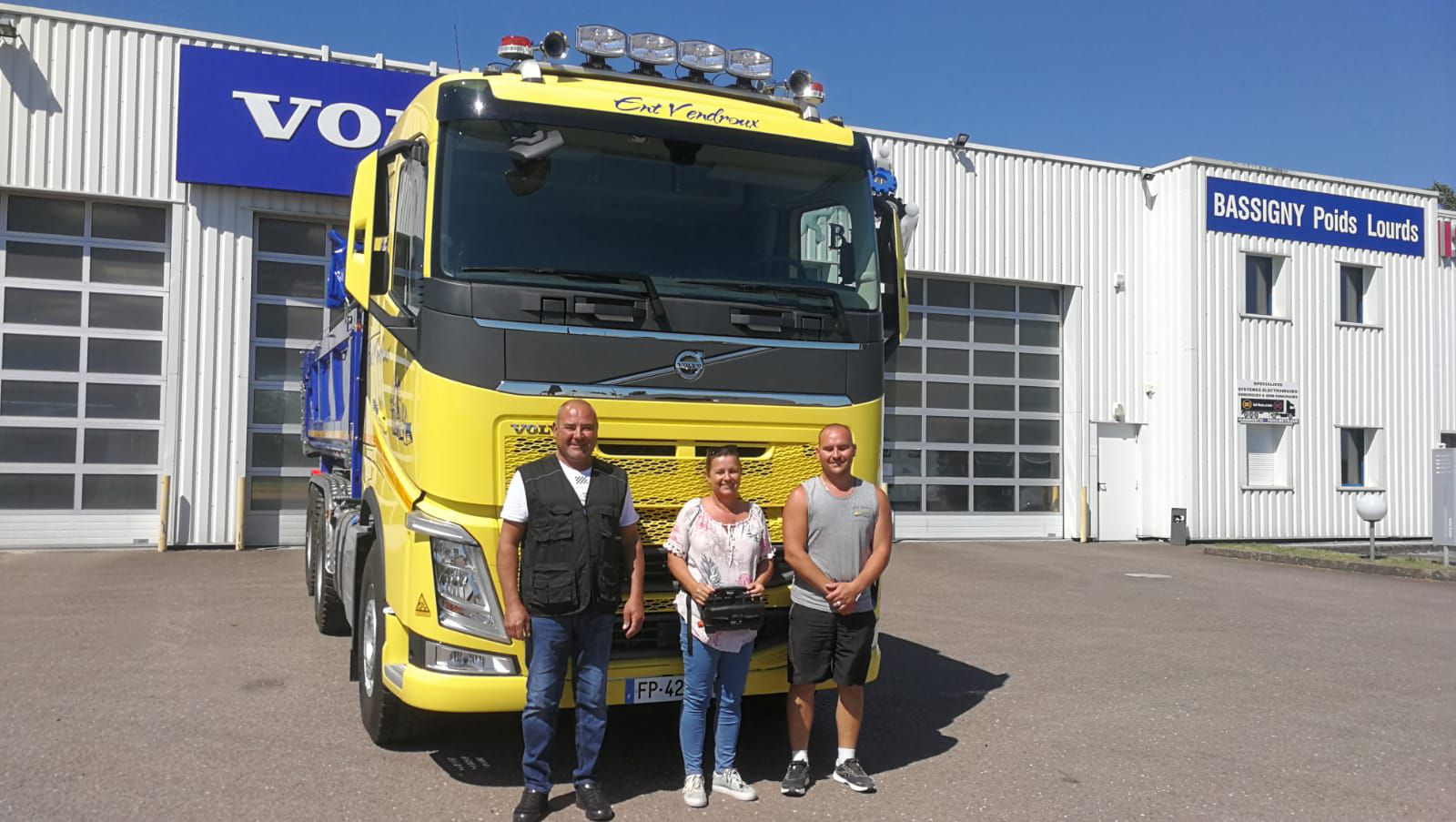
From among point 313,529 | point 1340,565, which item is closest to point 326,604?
point 313,529

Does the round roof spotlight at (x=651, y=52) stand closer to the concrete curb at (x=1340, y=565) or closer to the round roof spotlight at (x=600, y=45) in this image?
the round roof spotlight at (x=600, y=45)

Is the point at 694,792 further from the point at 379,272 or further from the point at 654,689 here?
the point at 379,272

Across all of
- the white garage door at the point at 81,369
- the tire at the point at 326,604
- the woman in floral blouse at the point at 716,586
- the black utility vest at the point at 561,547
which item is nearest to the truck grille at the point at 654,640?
the woman in floral blouse at the point at 716,586

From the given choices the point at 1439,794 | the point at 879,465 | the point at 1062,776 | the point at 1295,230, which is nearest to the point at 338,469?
the point at 879,465

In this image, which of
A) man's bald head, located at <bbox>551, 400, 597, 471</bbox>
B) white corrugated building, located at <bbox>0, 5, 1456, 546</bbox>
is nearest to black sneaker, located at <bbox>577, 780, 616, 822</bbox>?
man's bald head, located at <bbox>551, 400, 597, 471</bbox>

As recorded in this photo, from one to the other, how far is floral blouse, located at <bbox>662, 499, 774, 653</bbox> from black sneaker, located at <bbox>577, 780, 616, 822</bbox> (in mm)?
759

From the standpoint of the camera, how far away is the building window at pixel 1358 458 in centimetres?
2167

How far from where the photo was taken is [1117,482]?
20484 mm

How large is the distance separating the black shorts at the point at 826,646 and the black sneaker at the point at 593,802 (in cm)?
101

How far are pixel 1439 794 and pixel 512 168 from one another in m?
5.10

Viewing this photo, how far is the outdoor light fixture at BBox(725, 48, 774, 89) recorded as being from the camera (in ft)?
20.5

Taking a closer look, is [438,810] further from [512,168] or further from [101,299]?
[101,299]

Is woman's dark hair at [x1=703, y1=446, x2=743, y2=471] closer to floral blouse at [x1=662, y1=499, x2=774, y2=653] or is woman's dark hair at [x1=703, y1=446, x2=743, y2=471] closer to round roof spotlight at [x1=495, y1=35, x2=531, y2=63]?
floral blouse at [x1=662, y1=499, x2=774, y2=653]

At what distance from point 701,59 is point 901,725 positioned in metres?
3.82
